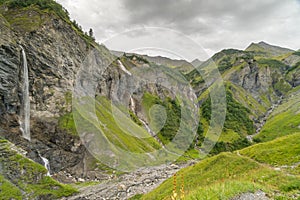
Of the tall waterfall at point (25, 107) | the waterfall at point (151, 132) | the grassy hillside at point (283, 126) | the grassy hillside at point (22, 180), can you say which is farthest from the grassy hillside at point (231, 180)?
the grassy hillside at point (283, 126)

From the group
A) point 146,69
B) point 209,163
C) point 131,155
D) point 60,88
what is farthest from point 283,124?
point 209,163

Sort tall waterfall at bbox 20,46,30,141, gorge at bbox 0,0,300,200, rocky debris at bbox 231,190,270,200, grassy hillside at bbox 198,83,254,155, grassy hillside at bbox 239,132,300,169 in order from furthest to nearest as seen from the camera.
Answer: grassy hillside at bbox 198,83,254,155 → tall waterfall at bbox 20,46,30,141 → gorge at bbox 0,0,300,200 → grassy hillside at bbox 239,132,300,169 → rocky debris at bbox 231,190,270,200

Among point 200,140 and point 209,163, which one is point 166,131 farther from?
point 209,163

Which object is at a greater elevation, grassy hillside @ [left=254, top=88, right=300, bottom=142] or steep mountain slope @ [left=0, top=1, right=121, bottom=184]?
steep mountain slope @ [left=0, top=1, right=121, bottom=184]

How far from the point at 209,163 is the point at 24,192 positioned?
31.0 metres

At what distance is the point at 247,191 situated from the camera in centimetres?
1218

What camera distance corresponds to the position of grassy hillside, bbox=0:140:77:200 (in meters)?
41.2

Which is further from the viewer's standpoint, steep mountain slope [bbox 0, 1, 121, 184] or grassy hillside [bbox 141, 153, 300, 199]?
steep mountain slope [bbox 0, 1, 121, 184]

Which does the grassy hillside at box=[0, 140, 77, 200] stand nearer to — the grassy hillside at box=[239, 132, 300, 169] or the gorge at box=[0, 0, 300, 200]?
the gorge at box=[0, 0, 300, 200]

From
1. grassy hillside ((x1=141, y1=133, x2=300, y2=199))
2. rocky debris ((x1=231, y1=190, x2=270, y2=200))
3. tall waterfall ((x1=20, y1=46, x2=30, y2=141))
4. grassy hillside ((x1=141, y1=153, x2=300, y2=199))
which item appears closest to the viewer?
rocky debris ((x1=231, y1=190, x2=270, y2=200))

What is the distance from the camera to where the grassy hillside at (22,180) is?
41.2 m

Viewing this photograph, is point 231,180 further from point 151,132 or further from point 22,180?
point 151,132

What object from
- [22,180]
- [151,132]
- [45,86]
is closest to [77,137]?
[45,86]

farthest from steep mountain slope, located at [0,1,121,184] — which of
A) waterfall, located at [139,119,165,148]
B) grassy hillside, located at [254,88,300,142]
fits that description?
grassy hillside, located at [254,88,300,142]
